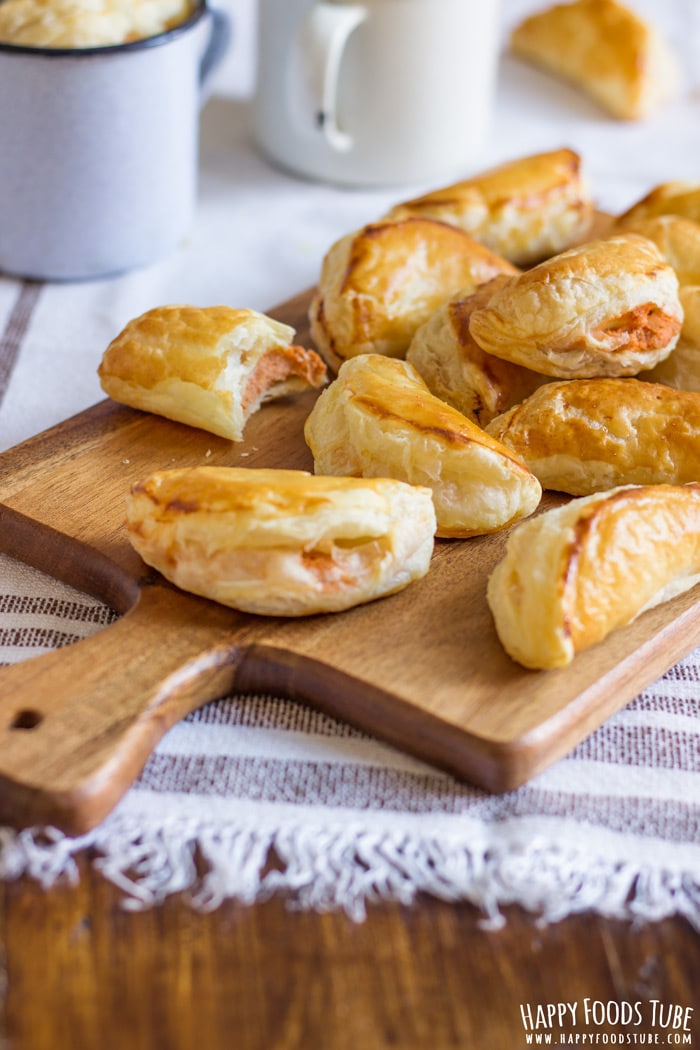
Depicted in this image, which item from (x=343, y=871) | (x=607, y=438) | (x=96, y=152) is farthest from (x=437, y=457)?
(x=96, y=152)

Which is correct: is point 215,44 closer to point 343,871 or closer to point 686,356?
point 686,356

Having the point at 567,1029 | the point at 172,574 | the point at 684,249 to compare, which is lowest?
the point at 567,1029

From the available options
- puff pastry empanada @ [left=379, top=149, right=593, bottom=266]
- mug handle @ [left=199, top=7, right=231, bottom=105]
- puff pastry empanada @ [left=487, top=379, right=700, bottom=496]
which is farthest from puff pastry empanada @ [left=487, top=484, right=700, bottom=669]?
mug handle @ [left=199, top=7, right=231, bottom=105]

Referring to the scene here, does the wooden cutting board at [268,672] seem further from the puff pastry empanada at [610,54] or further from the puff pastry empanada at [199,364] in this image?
the puff pastry empanada at [610,54]

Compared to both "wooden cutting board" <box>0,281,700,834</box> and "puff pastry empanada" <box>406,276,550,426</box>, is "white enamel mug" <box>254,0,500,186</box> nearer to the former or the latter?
"puff pastry empanada" <box>406,276,550,426</box>

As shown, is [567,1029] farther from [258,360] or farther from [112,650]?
[258,360]

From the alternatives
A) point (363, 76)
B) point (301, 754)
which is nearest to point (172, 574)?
point (301, 754)
